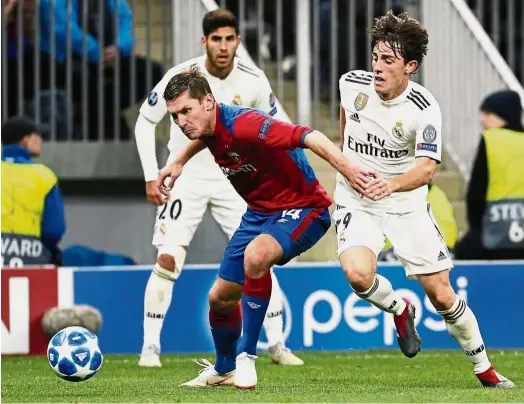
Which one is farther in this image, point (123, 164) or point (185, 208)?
point (123, 164)

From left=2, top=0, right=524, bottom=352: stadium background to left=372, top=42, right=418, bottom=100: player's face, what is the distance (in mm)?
4215

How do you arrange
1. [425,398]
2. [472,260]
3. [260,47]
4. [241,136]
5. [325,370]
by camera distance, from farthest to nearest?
[260,47] → [472,260] → [325,370] → [241,136] → [425,398]

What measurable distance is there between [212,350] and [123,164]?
250 cm

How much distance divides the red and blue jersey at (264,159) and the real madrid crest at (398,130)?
511 millimetres

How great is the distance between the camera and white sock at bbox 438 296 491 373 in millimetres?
7488

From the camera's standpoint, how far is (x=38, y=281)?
10.3 metres

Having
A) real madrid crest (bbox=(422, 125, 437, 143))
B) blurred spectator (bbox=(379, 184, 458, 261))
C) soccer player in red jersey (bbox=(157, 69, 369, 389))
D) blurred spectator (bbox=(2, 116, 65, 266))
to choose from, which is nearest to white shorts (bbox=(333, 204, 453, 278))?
soccer player in red jersey (bbox=(157, 69, 369, 389))

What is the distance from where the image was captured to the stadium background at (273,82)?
1212 cm

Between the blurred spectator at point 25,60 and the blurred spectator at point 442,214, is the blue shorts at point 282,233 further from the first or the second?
the blurred spectator at point 25,60

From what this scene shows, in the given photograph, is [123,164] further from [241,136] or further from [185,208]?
[241,136]

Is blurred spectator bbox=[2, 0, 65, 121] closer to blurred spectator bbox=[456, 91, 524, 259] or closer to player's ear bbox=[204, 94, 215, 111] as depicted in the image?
blurred spectator bbox=[456, 91, 524, 259]

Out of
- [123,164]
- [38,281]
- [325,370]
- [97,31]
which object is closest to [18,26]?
[97,31]

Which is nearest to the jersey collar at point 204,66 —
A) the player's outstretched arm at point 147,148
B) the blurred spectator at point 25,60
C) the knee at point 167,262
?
the player's outstretched arm at point 147,148

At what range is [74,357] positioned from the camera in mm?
7277
